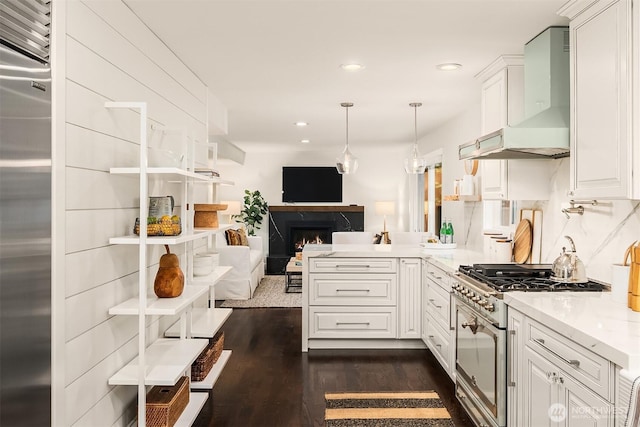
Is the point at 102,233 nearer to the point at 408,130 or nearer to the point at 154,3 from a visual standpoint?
the point at 154,3

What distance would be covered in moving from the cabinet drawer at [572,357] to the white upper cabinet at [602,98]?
678 mm

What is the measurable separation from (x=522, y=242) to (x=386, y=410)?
162 centimetres

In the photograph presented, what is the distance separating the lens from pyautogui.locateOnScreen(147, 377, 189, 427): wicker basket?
262cm

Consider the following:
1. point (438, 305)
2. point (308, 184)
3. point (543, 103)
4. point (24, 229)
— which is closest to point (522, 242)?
point (438, 305)

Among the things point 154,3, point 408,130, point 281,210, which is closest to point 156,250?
point 154,3

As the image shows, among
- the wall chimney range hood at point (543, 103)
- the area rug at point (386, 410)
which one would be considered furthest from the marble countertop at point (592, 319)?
the area rug at point (386, 410)

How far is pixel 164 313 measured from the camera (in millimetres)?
2357

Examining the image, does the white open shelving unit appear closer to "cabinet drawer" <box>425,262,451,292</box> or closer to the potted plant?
"cabinet drawer" <box>425,262,451,292</box>

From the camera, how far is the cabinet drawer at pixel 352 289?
4457mm

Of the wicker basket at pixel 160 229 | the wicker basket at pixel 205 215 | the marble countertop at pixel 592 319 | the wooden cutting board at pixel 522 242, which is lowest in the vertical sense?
the marble countertop at pixel 592 319

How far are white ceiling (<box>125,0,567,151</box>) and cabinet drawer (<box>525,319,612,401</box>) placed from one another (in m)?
1.60

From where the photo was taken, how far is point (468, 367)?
3059mm

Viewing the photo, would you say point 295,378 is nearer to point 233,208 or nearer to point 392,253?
point 392,253

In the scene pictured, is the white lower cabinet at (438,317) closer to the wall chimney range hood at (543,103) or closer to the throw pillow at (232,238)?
the wall chimney range hood at (543,103)
